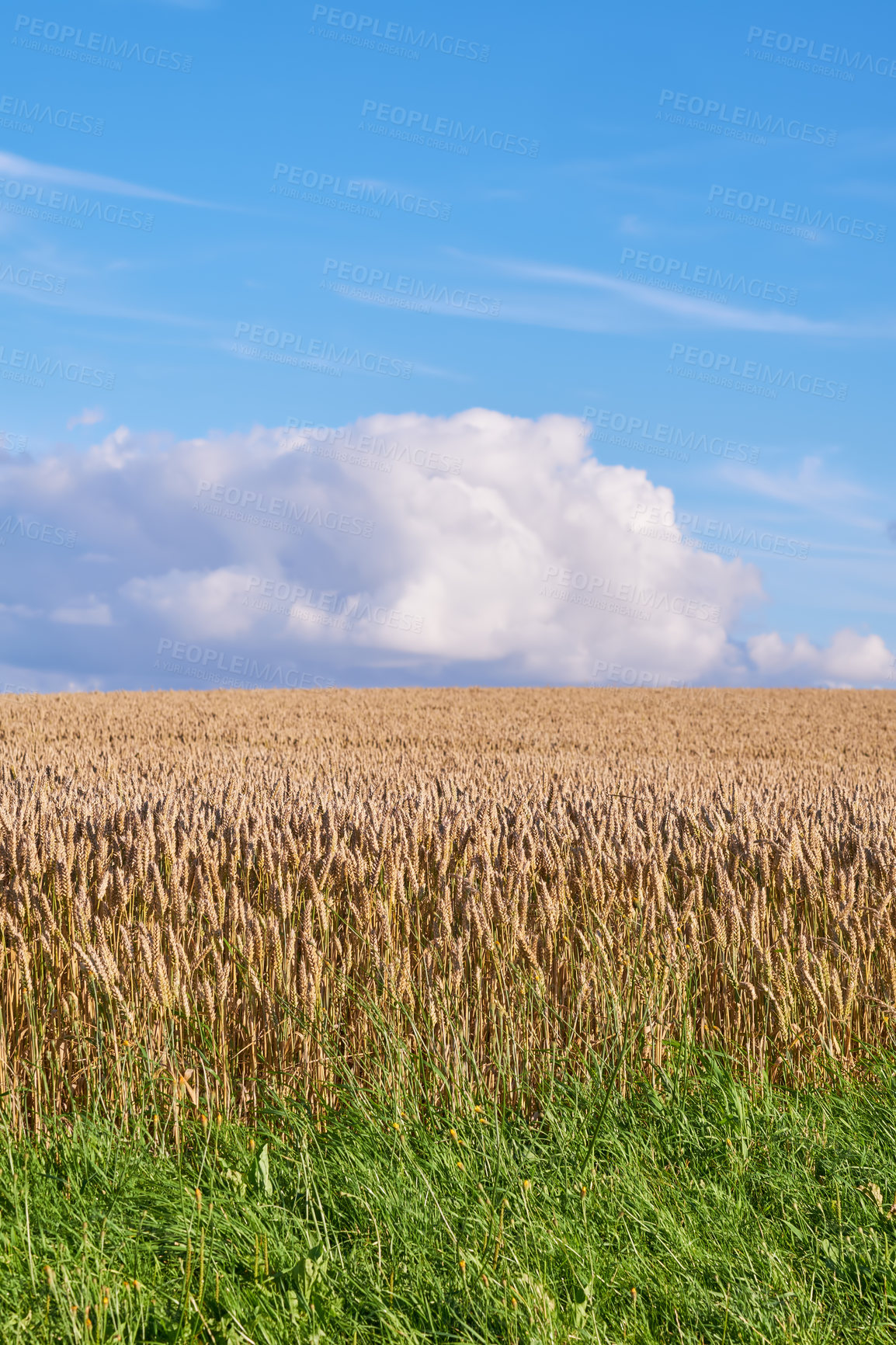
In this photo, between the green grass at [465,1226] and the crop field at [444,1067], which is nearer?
the green grass at [465,1226]

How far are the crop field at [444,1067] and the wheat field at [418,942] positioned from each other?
0.09ft

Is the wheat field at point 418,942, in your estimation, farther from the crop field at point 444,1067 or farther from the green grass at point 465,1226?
the green grass at point 465,1226

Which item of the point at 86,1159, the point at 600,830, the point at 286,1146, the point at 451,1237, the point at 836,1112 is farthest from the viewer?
the point at 600,830

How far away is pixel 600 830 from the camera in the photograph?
5.48 m

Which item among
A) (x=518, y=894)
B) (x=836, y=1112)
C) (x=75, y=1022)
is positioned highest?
(x=518, y=894)

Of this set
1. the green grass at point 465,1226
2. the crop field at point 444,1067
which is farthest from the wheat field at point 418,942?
the green grass at point 465,1226

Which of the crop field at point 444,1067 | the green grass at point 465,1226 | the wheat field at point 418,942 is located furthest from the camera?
the wheat field at point 418,942

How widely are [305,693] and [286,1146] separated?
932 inches

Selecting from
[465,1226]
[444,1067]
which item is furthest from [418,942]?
[465,1226]

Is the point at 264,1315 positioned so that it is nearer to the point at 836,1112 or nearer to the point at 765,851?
the point at 836,1112

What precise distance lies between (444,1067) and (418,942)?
2.10 ft

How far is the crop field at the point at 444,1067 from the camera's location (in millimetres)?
2744

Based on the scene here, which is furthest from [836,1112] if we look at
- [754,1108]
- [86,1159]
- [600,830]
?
[86,1159]

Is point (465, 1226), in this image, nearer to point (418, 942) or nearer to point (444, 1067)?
point (444, 1067)
